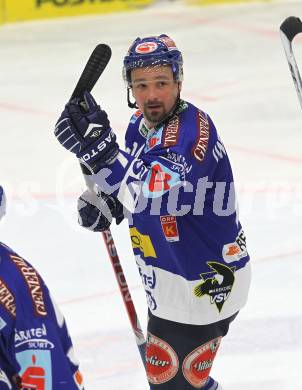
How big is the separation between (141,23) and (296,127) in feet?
11.5

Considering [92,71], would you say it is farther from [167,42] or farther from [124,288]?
[124,288]

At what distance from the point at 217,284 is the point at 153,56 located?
2.57 feet

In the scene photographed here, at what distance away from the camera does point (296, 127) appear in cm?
766

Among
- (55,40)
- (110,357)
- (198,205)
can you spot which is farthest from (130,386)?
(55,40)

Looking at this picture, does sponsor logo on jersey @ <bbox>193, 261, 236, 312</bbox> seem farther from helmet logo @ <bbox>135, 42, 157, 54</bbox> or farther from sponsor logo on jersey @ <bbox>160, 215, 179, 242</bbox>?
helmet logo @ <bbox>135, 42, 157, 54</bbox>

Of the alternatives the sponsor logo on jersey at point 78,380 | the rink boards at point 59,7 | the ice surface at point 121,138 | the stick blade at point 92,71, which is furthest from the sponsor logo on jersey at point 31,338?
the rink boards at point 59,7

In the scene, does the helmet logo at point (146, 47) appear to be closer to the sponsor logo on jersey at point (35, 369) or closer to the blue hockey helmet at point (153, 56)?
the blue hockey helmet at point (153, 56)

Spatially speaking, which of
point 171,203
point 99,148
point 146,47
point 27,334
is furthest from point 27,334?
point 146,47

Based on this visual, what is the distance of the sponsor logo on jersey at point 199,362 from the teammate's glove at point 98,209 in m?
0.56

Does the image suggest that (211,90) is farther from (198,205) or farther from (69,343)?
(69,343)

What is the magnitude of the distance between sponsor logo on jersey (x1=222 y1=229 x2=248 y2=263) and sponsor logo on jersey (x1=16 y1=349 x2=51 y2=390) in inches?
51.4

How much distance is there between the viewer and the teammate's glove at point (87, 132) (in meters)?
3.19

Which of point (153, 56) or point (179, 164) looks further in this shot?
point (153, 56)

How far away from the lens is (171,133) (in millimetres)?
3342
